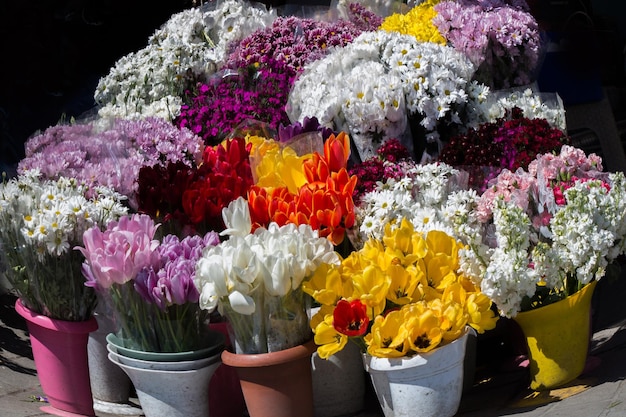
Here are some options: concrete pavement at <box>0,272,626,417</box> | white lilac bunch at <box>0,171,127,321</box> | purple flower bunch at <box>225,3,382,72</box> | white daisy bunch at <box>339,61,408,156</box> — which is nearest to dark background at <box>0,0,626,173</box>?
purple flower bunch at <box>225,3,382,72</box>

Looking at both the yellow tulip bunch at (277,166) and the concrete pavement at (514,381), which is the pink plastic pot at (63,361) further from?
the yellow tulip bunch at (277,166)

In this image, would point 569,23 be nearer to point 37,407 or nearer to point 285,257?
point 285,257

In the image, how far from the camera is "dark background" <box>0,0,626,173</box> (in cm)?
504

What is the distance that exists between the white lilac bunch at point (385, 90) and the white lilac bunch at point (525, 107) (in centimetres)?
6

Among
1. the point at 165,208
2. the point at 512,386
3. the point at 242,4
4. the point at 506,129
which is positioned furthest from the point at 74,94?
the point at 512,386

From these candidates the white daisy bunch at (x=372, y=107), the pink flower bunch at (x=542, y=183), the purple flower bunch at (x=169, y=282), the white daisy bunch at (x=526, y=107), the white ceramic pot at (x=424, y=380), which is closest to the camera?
the white ceramic pot at (x=424, y=380)

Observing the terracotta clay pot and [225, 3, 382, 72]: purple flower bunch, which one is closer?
the terracotta clay pot

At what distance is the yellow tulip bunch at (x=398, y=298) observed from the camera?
2674mm

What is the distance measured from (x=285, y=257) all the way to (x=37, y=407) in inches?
49.3

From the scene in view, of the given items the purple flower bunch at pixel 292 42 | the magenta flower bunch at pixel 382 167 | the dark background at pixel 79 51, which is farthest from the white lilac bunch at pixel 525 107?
the dark background at pixel 79 51

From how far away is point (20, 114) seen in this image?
561 cm

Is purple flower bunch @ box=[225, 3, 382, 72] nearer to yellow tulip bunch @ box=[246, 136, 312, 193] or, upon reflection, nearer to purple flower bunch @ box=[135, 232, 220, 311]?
yellow tulip bunch @ box=[246, 136, 312, 193]

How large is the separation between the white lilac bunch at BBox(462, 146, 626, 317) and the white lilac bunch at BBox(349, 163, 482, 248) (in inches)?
3.1

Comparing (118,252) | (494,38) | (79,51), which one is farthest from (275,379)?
(79,51)
